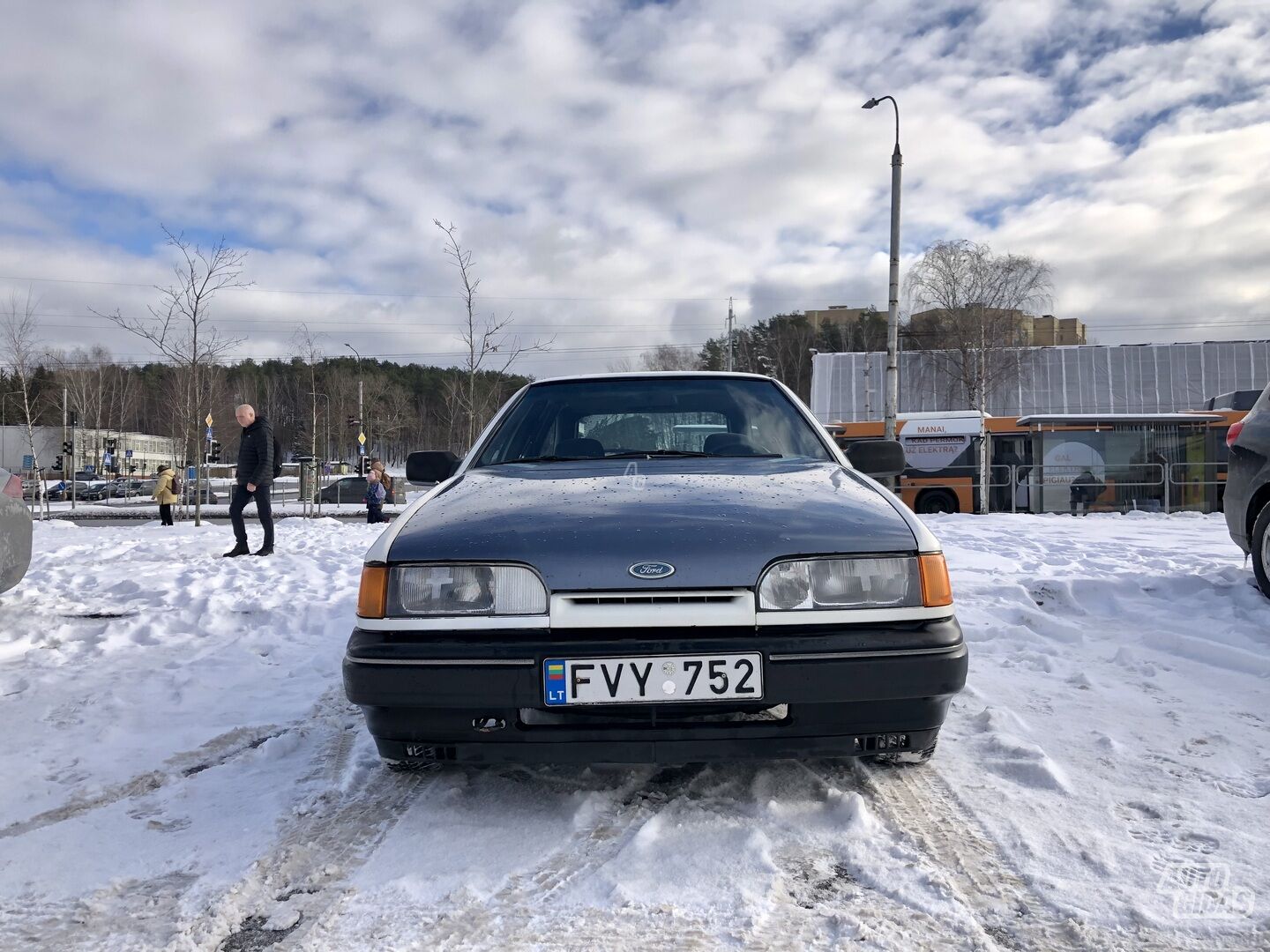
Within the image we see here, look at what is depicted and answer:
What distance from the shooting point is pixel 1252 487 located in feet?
17.9

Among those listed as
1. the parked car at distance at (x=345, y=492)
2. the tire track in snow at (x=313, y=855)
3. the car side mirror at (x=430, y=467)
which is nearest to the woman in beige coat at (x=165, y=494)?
the parked car at distance at (x=345, y=492)

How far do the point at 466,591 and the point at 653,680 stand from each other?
22.2 inches

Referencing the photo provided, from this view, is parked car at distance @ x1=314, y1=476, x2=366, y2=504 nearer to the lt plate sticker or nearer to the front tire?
A: the front tire

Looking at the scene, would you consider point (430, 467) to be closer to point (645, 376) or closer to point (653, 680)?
point (645, 376)

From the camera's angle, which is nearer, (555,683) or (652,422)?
(555,683)

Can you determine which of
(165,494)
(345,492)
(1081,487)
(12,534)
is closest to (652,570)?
(12,534)

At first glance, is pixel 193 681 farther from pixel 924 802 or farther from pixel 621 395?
pixel 924 802

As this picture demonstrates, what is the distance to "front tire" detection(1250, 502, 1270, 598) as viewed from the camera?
205 inches

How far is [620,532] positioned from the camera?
2408 millimetres

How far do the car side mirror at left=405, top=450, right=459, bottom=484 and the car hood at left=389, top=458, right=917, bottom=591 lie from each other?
0.96 metres

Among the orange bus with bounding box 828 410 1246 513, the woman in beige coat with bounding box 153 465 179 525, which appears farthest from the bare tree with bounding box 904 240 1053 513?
the woman in beige coat with bounding box 153 465 179 525

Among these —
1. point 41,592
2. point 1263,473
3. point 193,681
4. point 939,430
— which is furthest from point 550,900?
point 939,430

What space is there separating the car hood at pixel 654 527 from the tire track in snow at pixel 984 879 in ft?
2.52

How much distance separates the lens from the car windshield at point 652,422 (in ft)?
11.9
